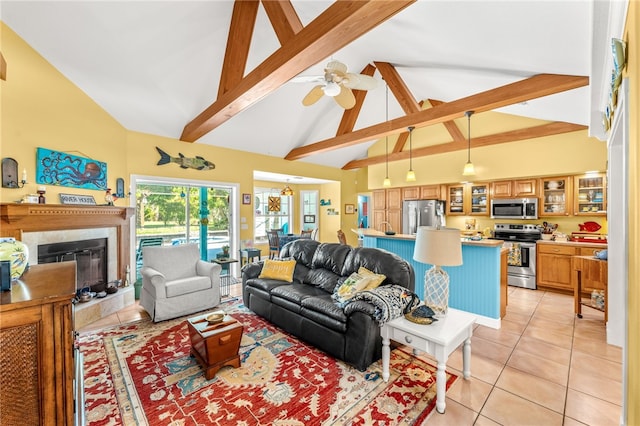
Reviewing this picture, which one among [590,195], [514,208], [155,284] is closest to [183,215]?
[155,284]

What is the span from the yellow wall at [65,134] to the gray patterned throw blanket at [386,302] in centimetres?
353

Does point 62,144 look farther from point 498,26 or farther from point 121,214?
point 498,26

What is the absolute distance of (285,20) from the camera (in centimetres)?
247

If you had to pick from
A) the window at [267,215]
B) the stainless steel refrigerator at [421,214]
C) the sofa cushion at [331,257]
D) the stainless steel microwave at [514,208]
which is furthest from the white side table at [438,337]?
the window at [267,215]

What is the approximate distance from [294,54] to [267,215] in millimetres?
6464

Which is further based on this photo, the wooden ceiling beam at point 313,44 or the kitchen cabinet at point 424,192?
the kitchen cabinet at point 424,192

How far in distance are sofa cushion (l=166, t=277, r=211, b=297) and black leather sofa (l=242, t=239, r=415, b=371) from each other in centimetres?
55

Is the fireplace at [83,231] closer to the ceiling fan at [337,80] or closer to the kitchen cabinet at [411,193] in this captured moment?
the ceiling fan at [337,80]

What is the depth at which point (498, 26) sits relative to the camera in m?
2.23

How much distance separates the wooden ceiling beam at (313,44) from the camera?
1.84 m

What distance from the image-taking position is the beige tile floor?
1894 mm

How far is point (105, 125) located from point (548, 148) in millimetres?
7308

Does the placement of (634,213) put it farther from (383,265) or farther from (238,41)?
(238,41)

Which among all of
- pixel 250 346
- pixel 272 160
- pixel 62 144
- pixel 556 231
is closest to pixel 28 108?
pixel 62 144
